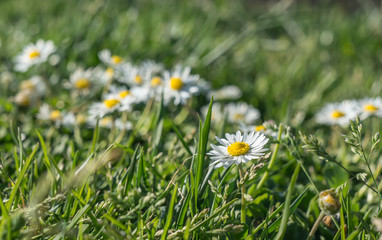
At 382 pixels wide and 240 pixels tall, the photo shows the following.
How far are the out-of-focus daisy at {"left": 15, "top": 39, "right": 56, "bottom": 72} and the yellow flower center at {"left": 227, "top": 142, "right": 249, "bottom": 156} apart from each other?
4.20 feet

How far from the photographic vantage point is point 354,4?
6.14 metres

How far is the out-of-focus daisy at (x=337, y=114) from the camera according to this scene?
170 centimetres

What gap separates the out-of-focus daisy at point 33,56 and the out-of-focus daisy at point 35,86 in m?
0.07

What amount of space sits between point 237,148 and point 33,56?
4.52ft

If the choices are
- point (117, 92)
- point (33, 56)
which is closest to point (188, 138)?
point (117, 92)

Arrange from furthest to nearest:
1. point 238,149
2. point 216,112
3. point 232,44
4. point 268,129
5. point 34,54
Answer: point 232,44
point 34,54
point 216,112
point 268,129
point 238,149

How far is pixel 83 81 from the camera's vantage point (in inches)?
75.2

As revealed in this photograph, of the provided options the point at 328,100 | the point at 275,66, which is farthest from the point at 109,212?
the point at 275,66

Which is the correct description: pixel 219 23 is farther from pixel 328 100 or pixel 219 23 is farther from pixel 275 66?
pixel 328 100

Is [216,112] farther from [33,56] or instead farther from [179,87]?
[33,56]

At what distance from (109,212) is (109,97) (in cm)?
70

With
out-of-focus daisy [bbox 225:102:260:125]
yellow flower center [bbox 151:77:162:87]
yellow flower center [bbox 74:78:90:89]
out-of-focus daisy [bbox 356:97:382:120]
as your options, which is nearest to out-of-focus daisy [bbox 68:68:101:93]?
yellow flower center [bbox 74:78:90:89]

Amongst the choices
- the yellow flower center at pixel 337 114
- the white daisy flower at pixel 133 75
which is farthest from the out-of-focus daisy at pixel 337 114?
the white daisy flower at pixel 133 75

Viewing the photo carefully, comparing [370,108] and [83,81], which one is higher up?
[83,81]
